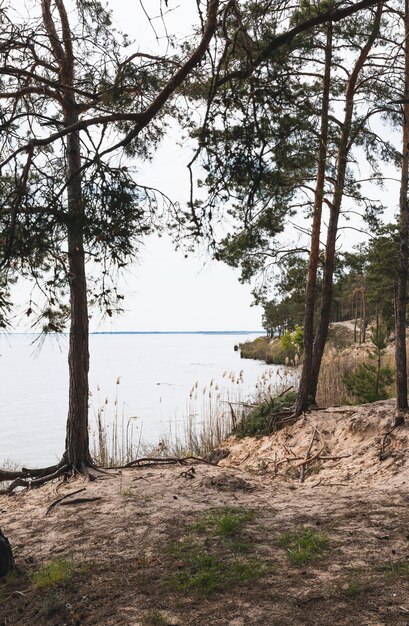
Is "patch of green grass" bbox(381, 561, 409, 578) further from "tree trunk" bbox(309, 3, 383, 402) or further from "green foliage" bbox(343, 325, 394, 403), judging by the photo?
"green foliage" bbox(343, 325, 394, 403)

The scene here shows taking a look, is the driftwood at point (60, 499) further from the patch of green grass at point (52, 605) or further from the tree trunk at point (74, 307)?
the patch of green grass at point (52, 605)

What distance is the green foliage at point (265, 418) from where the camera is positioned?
482 inches

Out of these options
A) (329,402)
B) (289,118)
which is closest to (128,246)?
(289,118)

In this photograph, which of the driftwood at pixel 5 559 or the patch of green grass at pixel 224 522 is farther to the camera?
the patch of green grass at pixel 224 522

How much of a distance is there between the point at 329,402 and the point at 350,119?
6.17m

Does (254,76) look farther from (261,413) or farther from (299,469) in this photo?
(261,413)

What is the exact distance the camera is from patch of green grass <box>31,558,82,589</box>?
470 cm

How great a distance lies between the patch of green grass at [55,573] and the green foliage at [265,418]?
739 cm

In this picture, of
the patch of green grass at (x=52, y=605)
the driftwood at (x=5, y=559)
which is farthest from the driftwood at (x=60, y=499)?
the patch of green grass at (x=52, y=605)

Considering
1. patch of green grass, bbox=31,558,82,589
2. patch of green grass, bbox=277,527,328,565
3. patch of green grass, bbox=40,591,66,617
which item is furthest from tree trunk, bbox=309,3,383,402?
patch of green grass, bbox=40,591,66,617

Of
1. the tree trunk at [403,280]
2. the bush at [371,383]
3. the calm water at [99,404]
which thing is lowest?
the calm water at [99,404]

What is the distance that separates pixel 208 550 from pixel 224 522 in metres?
0.57

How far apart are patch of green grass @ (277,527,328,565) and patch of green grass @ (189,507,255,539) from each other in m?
0.44

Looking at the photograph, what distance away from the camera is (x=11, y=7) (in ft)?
22.8
